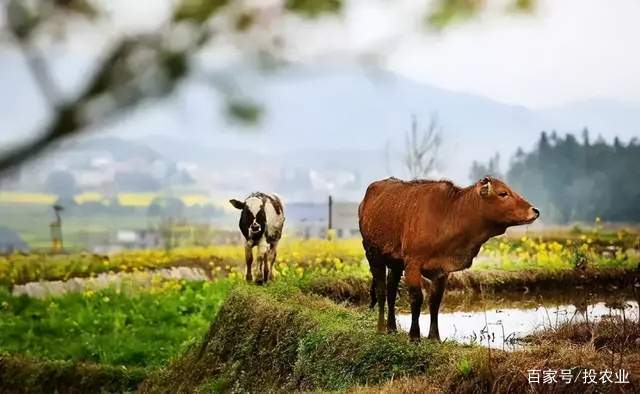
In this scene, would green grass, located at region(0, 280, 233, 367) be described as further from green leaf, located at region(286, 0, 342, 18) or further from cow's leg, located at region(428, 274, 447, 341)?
green leaf, located at region(286, 0, 342, 18)

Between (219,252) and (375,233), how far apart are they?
3011mm

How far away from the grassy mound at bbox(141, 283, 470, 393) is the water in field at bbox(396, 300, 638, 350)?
1.03 ft

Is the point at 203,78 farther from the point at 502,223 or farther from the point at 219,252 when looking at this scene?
the point at 219,252

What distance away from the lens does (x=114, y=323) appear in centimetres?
484

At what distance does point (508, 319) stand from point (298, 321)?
2.77 feet

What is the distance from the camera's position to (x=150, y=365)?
4.35 meters

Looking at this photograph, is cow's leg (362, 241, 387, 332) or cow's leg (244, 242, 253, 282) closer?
cow's leg (362, 241, 387, 332)

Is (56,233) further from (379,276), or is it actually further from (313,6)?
(313,6)

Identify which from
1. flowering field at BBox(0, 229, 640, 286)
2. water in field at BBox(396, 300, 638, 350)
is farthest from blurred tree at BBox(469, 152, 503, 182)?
water in field at BBox(396, 300, 638, 350)

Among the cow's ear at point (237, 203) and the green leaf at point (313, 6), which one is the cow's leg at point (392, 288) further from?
the green leaf at point (313, 6)

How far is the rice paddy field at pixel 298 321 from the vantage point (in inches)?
91.3

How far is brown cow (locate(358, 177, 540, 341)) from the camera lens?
2424 mm

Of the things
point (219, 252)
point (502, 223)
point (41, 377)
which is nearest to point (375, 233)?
point (502, 223)

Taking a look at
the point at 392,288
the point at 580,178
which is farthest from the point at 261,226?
the point at 580,178
